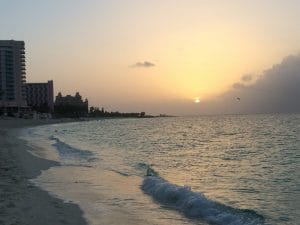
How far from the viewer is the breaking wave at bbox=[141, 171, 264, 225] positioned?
12622 millimetres

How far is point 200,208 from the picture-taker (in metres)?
14.0

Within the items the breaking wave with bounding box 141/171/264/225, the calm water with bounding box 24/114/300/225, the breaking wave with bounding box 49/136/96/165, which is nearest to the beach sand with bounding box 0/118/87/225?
the calm water with bounding box 24/114/300/225

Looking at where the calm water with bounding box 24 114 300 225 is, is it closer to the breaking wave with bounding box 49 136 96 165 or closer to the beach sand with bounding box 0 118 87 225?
the beach sand with bounding box 0 118 87 225

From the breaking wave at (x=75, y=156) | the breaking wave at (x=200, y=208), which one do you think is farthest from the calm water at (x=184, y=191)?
the breaking wave at (x=75, y=156)

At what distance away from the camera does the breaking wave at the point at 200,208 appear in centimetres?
1262

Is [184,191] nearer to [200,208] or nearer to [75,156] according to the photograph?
[200,208]

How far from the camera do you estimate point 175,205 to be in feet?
49.7

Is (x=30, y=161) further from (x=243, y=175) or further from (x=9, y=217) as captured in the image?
(x=9, y=217)

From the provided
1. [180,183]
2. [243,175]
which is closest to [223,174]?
[243,175]

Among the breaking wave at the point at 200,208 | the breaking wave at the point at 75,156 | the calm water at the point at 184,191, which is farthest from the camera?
the breaking wave at the point at 75,156

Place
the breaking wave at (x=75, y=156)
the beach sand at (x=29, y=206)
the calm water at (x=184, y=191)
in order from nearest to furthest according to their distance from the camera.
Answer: the beach sand at (x=29, y=206) < the calm water at (x=184, y=191) < the breaking wave at (x=75, y=156)

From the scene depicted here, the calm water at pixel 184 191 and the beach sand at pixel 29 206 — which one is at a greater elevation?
the beach sand at pixel 29 206

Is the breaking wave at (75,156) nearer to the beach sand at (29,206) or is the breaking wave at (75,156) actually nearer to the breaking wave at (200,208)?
the beach sand at (29,206)

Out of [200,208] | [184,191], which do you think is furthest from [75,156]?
[200,208]
